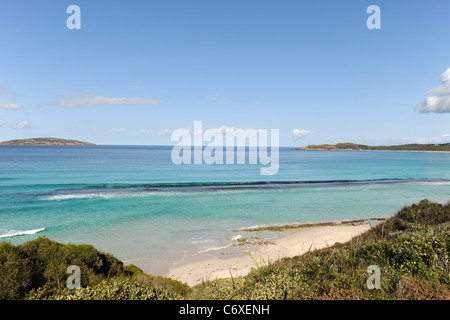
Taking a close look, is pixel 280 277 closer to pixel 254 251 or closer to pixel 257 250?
pixel 254 251

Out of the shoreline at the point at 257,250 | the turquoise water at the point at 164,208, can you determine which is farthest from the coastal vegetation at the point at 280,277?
the turquoise water at the point at 164,208

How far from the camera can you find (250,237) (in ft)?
56.5

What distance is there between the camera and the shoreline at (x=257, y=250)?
473 inches

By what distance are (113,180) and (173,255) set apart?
3042 centimetres

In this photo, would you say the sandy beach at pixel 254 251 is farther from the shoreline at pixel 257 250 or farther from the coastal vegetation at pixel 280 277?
the coastal vegetation at pixel 280 277

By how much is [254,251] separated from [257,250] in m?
0.28

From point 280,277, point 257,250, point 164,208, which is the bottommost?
point 257,250

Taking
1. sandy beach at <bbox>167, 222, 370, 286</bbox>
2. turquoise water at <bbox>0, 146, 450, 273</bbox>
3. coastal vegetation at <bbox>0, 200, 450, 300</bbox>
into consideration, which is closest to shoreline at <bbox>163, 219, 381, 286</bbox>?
sandy beach at <bbox>167, 222, 370, 286</bbox>

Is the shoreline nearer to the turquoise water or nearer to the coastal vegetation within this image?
the turquoise water

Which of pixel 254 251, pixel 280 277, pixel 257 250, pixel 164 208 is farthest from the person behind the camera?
pixel 164 208

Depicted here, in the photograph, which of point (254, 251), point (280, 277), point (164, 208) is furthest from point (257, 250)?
point (164, 208)

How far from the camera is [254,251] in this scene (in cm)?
1475

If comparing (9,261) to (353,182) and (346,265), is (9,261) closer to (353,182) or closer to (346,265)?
(346,265)
